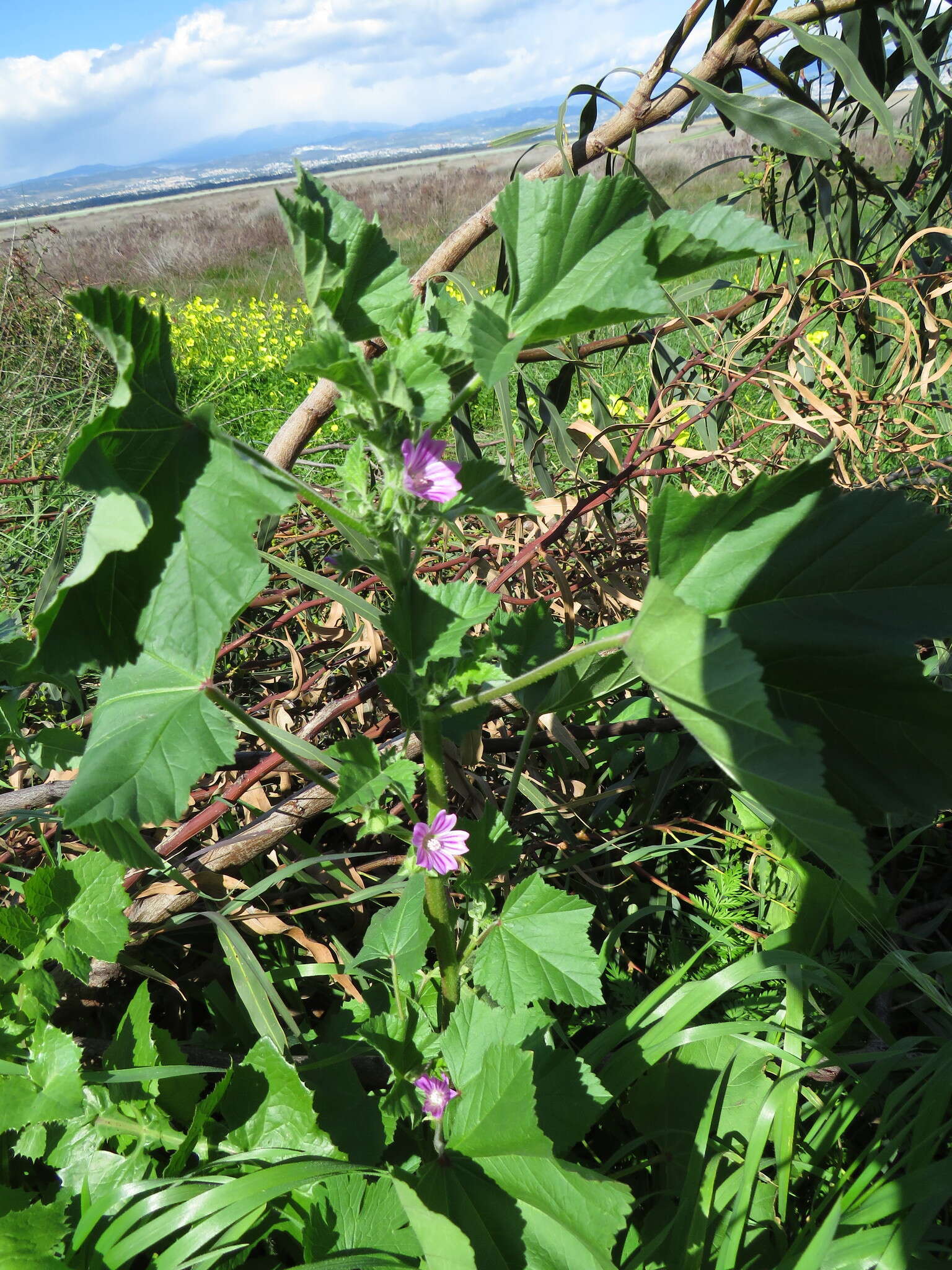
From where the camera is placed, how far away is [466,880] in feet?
3.12

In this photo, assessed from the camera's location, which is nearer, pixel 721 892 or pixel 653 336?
pixel 721 892

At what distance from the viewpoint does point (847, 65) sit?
57.1 inches

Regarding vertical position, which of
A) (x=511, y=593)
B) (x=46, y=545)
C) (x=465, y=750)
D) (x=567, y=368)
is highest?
(x=567, y=368)

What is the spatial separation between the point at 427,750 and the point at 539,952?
276mm

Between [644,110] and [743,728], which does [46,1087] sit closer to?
[743,728]

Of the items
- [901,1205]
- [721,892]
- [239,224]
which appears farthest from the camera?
[239,224]

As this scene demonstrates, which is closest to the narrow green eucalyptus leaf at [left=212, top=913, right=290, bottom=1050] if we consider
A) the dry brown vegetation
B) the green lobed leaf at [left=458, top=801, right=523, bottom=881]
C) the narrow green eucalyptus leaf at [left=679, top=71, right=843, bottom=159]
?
the green lobed leaf at [left=458, top=801, right=523, bottom=881]

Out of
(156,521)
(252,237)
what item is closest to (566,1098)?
(156,521)

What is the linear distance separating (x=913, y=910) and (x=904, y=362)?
1.10 m

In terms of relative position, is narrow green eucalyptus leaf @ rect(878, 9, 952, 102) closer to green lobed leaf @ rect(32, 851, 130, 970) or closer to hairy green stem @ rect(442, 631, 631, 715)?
hairy green stem @ rect(442, 631, 631, 715)

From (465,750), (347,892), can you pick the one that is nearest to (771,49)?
(465,750)

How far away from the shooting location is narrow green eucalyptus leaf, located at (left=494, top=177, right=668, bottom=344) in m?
0.64

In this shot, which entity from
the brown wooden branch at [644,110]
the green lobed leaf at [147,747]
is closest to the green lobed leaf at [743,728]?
the green lobed leaf at [147,747]

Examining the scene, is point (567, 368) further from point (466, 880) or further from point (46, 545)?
point (46, 545)
